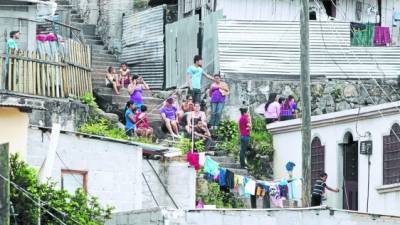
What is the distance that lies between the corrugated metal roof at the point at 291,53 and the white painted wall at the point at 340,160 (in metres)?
3.83

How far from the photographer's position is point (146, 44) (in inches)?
2253

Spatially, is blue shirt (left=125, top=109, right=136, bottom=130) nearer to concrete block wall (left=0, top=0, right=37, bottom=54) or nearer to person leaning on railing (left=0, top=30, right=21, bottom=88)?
concrete block wall (left=0, top=0, right=37, bottom=54)

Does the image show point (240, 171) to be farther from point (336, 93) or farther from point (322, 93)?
point (336, 93)

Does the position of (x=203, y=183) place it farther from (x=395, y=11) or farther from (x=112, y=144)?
(x=395, y=11)

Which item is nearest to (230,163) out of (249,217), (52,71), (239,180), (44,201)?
(239,180)

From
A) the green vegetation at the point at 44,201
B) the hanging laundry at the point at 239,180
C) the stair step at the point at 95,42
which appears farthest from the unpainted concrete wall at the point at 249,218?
the stair step at the point at 95,42

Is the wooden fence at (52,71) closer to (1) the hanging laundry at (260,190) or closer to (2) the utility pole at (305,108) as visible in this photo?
(1) the hanging laundry at (260,190)

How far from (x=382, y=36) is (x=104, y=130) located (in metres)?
10.9

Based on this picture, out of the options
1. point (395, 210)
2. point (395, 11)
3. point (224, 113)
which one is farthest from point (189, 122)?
point (395, 11)

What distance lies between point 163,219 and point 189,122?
45.9 feet

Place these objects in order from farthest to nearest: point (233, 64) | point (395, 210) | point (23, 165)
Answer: point (233, 64), point (395, 210), point (23, 165)

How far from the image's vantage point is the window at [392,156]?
46.3m

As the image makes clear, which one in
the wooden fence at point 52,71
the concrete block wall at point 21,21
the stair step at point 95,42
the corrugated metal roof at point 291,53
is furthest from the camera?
the stair step at point 95,42

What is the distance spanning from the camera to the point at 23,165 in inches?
1329
